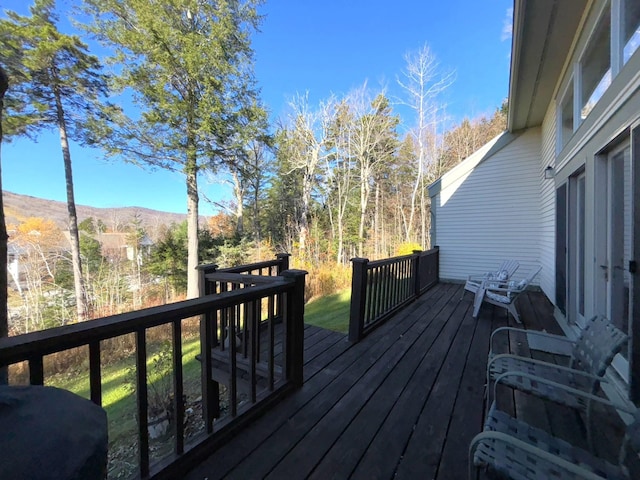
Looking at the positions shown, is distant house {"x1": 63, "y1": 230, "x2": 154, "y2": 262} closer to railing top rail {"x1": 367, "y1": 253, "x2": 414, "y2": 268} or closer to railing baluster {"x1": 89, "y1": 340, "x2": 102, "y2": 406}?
railing top rail {"x1": 367, "y1": 253, "x2": 414, "y2": 268}

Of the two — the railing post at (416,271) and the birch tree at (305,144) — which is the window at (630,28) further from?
the birch tree at (305,144)

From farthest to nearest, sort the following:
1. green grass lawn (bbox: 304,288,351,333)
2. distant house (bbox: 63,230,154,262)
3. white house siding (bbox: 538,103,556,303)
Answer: distant house (bbox: 63,230,154,262) < green grass lawn (bbox: 304,288,351,333) < white house siding (bbox: 538,103,556,303)

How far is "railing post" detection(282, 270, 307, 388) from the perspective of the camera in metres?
2.35

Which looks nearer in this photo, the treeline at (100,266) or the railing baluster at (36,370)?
the railing baluster at (36,370)

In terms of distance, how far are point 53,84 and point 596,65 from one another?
1413cm

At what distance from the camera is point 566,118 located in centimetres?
434

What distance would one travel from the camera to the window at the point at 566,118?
4.07 meters

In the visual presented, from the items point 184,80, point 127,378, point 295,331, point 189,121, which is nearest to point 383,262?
point 295,331

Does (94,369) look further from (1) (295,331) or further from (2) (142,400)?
(1) (295,331)

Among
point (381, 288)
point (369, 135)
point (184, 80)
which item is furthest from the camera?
point (369, 135)

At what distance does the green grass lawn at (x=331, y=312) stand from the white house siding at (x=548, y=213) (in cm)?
366

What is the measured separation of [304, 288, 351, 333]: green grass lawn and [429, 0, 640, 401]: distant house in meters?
2.90

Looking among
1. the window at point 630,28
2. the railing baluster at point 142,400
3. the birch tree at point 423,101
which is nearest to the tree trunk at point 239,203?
the birch tree at point 423,101

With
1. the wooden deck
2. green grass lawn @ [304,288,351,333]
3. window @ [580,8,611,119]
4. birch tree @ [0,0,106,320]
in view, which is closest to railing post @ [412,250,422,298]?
green grass lawn @ [304,288,351,333]
